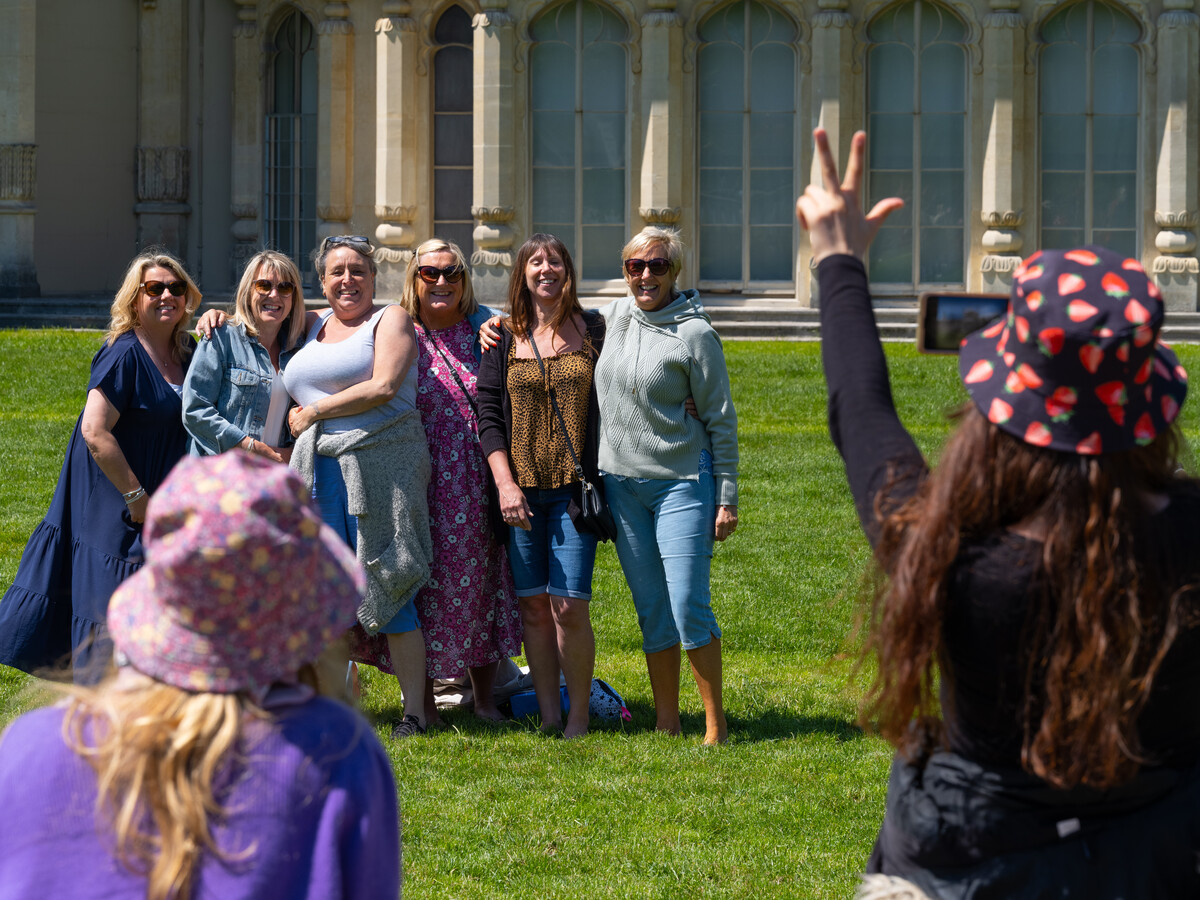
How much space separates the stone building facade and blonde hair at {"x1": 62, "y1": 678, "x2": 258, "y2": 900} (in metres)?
17.8

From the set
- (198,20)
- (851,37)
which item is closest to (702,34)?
(851,37)

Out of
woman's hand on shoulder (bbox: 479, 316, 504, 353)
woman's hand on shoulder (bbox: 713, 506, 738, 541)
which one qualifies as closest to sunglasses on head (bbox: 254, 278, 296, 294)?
woman's hand on shoulder (bbox: 479, 316, 504, 353)

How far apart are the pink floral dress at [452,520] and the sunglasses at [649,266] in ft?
2.86

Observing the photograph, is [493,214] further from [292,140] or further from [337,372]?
[337,372]

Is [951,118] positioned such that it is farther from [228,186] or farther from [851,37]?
[228,186]

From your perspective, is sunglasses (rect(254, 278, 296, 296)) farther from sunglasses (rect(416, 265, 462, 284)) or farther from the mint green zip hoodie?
the mint green zip hoodie

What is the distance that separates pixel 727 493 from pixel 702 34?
49.1 feet

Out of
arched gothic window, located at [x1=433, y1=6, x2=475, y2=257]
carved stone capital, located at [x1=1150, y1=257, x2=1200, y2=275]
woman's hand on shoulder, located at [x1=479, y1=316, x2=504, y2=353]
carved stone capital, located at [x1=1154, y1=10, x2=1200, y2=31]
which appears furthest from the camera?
arched gothic window, located at [x1=433, y1=6, x2=475, y2=257]

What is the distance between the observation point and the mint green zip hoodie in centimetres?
582

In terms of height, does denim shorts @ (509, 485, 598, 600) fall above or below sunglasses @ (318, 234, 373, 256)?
below

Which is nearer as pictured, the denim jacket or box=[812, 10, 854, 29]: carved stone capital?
Result: the denim jacket

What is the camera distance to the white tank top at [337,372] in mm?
5914

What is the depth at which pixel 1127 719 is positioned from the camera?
2072mm

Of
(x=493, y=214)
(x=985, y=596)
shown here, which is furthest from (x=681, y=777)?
(x=493, y=214)
